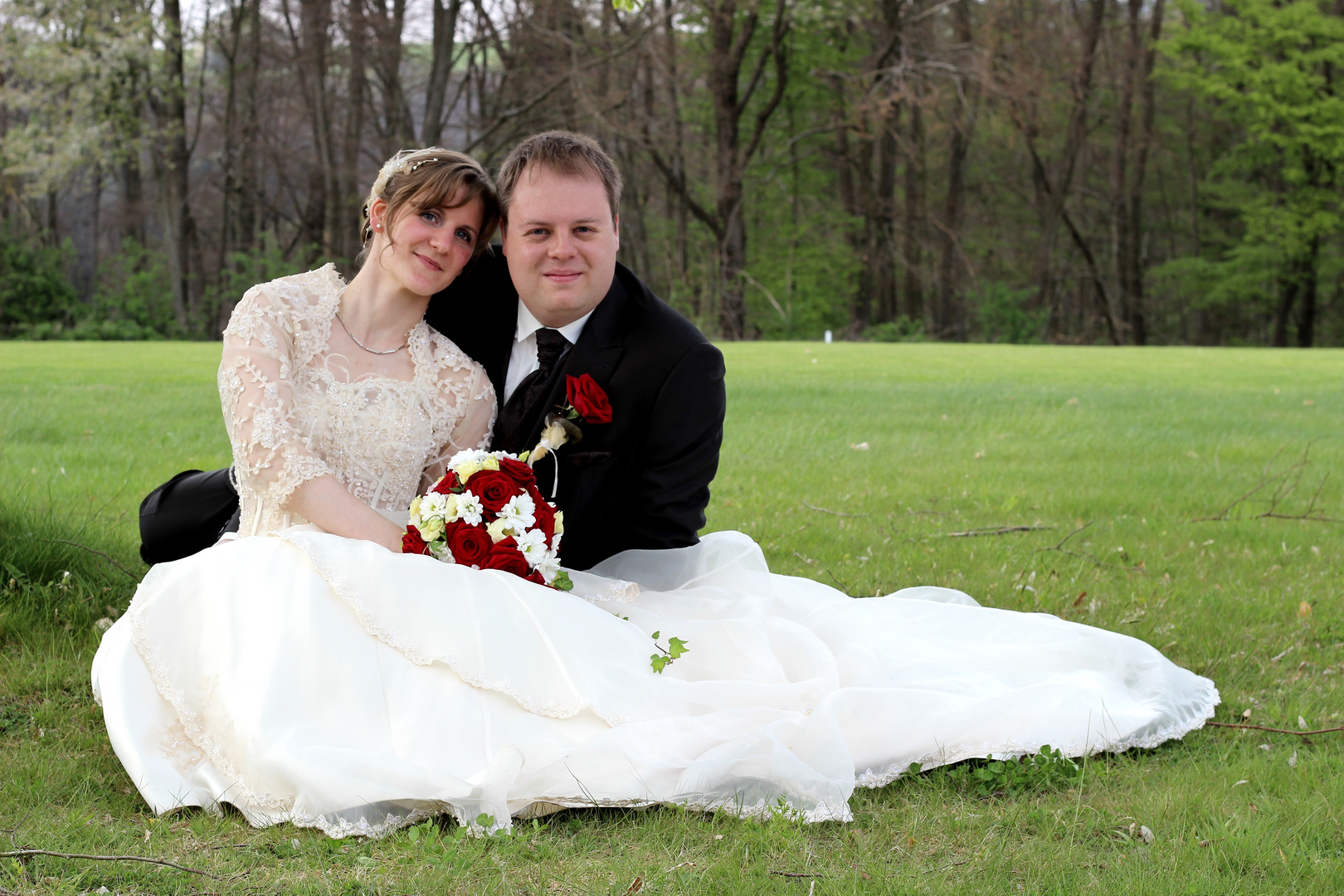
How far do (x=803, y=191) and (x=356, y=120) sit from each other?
1511cm

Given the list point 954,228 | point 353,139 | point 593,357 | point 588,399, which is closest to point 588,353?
point 593,357

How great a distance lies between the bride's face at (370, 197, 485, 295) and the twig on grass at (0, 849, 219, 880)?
2101 mm

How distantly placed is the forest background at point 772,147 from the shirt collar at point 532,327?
67.6ft

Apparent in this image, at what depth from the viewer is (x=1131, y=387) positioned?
14.4 metres

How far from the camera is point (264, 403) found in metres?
3.78

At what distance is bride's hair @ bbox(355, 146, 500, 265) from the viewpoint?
13.0 feet

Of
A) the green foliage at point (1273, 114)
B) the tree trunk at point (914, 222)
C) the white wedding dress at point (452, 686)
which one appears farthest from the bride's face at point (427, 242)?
the green foliage at point (1273, 114)

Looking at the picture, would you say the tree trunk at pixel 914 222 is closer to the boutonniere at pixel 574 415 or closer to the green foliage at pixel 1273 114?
the green foliage at pixel 1273 114

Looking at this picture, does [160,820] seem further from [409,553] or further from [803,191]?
[803,191]

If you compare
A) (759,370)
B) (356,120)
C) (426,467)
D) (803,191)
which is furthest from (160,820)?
(803,191)

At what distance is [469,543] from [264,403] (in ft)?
3.08

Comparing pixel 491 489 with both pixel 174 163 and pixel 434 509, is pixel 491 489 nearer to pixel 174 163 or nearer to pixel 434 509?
pixel 434 509

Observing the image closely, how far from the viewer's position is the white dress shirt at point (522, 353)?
14.0 ft

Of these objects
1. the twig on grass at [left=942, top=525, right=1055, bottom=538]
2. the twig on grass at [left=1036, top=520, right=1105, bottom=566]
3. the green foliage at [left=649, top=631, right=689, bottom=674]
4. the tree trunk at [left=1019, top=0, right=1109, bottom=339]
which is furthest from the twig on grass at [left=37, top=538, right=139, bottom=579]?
the tree trunk at [left=1019, top=0, right=1109, bottom=339]
